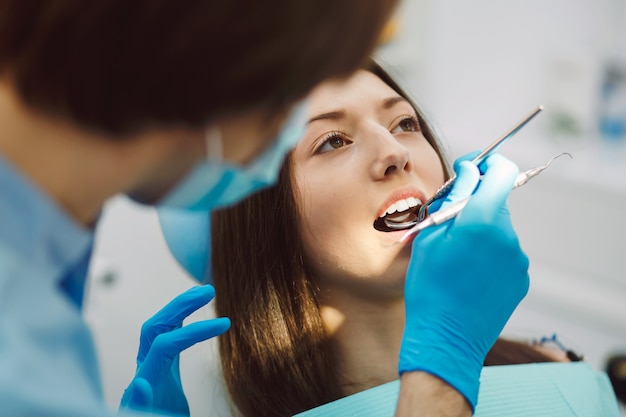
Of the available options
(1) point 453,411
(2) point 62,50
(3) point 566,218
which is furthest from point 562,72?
(2) point 62,50

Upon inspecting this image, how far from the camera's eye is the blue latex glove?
96cm

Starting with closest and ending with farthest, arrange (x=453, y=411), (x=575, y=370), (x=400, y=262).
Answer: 1. (x=453, y=411)
2. (x=400, y=262)
3. (x=575, y=370)

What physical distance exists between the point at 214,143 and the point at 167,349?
0.54 m

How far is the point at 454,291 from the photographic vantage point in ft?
3.24

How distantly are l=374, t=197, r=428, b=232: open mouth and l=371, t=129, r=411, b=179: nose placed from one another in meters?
0.05

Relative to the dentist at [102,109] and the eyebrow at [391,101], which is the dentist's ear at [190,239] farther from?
the dentist at [102,109]

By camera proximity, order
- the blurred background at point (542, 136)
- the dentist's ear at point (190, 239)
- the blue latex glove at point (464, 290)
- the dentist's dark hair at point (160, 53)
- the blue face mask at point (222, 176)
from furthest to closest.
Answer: the blurred background at point (542, 136) → the dentist's ear at point (190, 239) → the blue latex glove at point (464, 290) → the blue face mask at point (222, 176) → the dentist's dark hair at point (160, 53)

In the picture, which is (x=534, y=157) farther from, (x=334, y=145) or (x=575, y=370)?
(x=334, y=145)

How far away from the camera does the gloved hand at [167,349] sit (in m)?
1.05

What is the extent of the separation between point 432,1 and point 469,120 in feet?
1.69

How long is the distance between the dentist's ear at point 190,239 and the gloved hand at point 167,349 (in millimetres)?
249

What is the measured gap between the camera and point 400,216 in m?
1.23

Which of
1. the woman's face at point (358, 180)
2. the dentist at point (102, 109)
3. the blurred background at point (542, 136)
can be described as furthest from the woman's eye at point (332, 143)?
the blurred background at point (542, 136)

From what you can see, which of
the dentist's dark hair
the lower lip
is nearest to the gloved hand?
the lower lip
